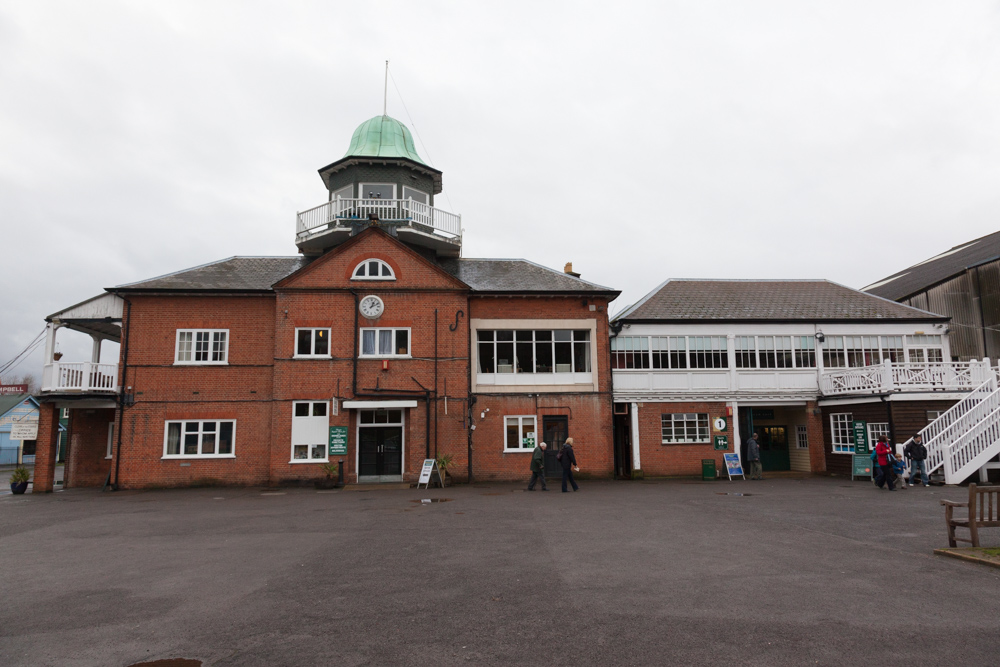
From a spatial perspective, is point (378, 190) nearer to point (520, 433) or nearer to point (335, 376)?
point (335, 376)

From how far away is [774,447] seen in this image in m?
25.7

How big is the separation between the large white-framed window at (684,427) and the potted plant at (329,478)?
1180 centimetres

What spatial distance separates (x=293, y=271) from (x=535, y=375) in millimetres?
10093

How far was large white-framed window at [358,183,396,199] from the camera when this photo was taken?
25.1 m

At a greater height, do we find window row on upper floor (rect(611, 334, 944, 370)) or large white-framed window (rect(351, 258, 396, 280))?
large white-framed window (rect(351, 258, 396, 280))

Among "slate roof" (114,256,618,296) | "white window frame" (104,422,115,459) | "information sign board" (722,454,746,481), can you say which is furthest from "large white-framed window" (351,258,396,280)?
"information sign board" (722,454,746,481)

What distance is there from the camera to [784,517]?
12.3 meters

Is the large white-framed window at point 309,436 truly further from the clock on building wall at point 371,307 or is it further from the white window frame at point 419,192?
the white window frame at point 419,192

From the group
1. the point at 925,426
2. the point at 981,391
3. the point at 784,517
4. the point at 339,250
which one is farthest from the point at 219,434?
the point at 981,391

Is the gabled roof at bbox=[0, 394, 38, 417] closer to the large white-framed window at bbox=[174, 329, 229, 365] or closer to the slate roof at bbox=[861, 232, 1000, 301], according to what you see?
the large white-framed window at bbox=[174, 329, 229, 365]

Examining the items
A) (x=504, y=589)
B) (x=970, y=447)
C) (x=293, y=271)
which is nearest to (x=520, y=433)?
(x=293, y=271)

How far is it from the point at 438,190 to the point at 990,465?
21937 mm

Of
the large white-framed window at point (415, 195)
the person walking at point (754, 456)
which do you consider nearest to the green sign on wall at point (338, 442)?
the large white-framed window at point (415, 195)

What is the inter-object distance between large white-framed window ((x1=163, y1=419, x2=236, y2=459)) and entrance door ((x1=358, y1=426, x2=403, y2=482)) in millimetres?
4497
